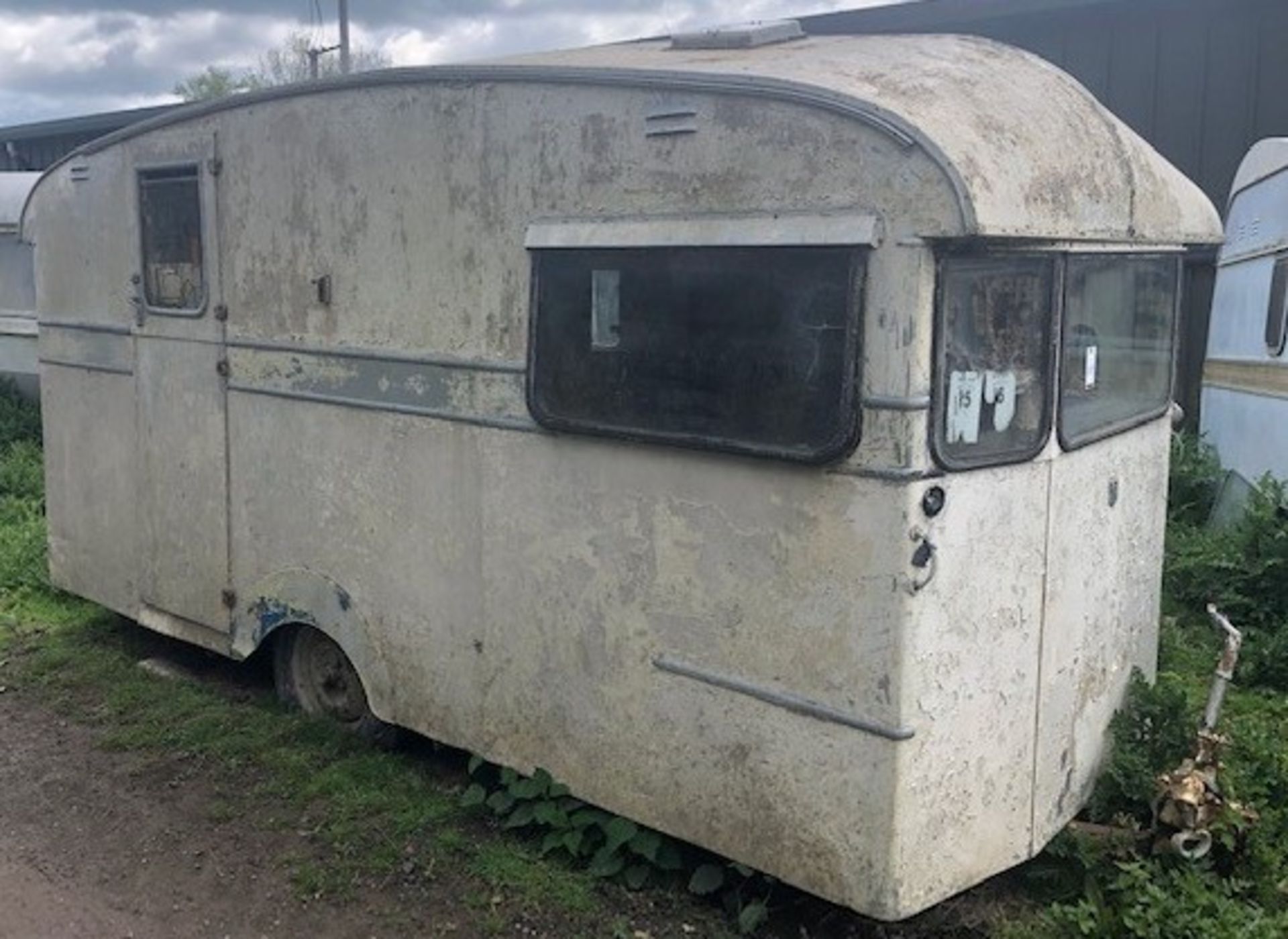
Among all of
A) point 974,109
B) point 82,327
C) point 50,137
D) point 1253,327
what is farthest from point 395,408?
point 50,137

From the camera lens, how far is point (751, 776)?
381cm

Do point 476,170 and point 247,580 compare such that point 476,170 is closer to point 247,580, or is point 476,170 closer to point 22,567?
point 247,580

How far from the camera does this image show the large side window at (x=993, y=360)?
3.45 metres

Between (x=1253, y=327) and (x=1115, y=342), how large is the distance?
4.60 m

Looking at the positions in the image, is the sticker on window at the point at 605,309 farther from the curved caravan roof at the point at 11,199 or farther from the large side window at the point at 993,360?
the curved caravan roof at the point at 11,199

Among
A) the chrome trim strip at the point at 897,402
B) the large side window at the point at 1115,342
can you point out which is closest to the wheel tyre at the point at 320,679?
the chrome trim strip at the point at 897,402

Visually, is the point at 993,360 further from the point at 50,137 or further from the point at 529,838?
the point at 50,137

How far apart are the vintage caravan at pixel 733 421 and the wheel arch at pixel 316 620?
0.05ft

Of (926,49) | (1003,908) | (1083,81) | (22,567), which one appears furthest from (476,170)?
(1083,81)

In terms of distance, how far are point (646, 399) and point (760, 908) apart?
1.49 m

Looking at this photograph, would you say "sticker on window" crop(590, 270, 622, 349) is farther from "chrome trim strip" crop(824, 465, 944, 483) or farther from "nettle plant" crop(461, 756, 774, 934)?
"nettle plant" crop(461, 756, 774, 934)

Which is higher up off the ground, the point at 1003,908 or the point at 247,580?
the point at 247,580

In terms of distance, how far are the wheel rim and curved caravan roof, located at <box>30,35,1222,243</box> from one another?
225 centimetres

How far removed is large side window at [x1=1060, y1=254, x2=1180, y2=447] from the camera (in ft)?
12.9
